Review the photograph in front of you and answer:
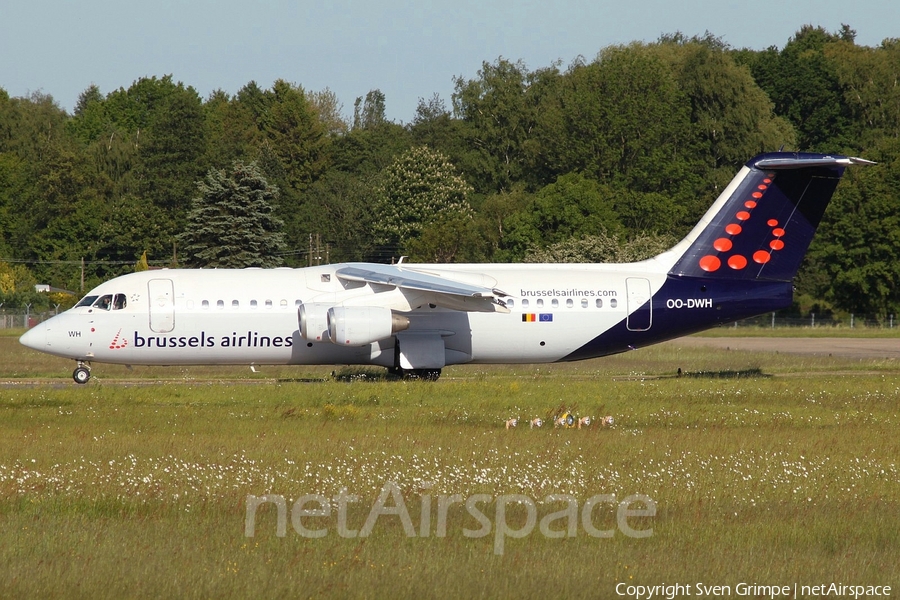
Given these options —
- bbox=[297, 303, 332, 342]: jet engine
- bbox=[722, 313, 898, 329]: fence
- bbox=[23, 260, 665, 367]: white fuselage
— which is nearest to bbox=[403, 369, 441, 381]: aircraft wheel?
bbox=[23, 260, 665, 367]: white fuselage

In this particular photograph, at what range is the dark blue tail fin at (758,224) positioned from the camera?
29.8m

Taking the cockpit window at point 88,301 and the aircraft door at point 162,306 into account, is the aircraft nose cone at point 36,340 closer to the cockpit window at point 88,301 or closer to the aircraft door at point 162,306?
the cockpit window at point 88,301

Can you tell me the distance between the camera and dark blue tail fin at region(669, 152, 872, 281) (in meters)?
29.8

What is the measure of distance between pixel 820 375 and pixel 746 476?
18376mm

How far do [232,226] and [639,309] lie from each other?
4610 centimetres

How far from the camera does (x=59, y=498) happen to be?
13.8 m

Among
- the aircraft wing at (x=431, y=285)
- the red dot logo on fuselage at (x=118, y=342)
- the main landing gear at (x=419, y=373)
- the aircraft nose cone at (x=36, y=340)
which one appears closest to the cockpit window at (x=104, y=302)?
the red dot logo on fuselage at (x=118, y=342)

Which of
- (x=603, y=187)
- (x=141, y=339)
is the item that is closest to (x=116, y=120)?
(x=603, y=187)

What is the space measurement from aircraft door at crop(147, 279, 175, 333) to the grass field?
244 centimetres

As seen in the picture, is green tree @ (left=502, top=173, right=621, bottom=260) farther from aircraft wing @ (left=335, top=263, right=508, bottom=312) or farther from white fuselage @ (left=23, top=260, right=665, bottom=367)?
aircraft wing @ (left=335, top=263, right=508, bottom=312)

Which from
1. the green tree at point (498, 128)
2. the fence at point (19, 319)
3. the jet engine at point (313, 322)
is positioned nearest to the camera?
the jet engine at point (313, 322)

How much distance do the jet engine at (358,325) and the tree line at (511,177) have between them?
3886cm

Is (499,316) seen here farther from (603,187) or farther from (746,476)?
(603,187)

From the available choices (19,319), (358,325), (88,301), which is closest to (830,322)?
(19,319)
